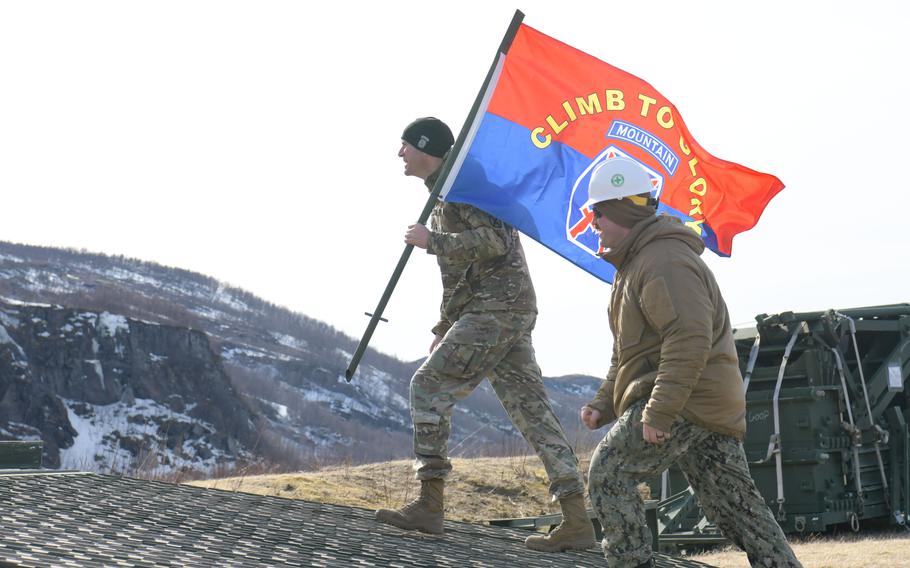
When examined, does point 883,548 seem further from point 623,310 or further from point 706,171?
point 623,310

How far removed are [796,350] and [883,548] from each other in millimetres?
2427

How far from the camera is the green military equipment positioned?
10047mm

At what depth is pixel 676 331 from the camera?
171 inches

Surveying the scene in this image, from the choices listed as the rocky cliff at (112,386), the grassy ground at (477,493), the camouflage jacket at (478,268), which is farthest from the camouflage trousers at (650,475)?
the rocky cliff at (112,386)

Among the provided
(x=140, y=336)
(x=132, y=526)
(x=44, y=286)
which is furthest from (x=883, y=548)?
(x=44, y=286)

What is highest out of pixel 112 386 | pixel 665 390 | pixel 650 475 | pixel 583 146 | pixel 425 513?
pixel 112 386

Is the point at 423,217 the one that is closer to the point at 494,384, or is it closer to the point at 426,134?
the point at 426,134

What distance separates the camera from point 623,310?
4641 millimetres

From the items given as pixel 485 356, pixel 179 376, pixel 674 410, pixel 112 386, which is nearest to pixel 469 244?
pixel 485 356

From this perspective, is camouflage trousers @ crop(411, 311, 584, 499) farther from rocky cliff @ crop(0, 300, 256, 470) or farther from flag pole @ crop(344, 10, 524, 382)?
rocky cliff @ crop(0, 300, 256, 470)

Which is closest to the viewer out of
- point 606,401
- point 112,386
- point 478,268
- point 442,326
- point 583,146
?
point 606,401

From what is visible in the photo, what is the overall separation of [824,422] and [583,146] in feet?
14.7

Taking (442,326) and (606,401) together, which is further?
(442,326)

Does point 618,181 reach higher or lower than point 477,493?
higher
